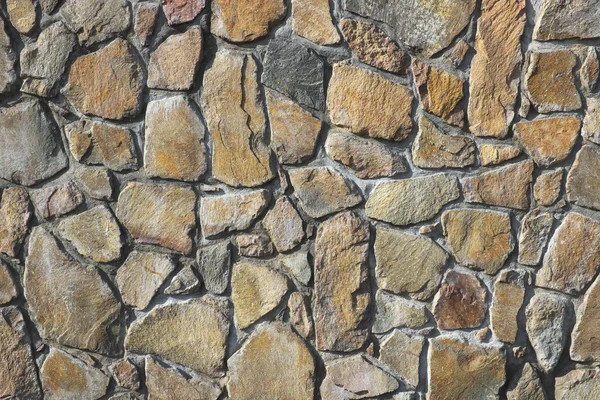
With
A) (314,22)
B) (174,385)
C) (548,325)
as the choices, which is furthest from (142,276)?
(548,325)

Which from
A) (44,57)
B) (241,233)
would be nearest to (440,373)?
(241,233)

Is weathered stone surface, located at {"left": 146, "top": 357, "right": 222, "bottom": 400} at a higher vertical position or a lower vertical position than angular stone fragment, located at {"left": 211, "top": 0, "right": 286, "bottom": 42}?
lower

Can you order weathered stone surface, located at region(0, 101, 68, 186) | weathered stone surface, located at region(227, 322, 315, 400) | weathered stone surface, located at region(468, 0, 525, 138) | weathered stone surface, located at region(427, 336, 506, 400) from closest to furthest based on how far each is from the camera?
weathered stone surface, located at region(468, 0, 525, 138), weathered stone surface, located at region(427, 336, 506, 400), weathered stone surface, located at region(227, 322, 315, 400), weathered stone surface, located at region(0, 101, 68, 186)

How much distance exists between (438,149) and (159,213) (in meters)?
0.90

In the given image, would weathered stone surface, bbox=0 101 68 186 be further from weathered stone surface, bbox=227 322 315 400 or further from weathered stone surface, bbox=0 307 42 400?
weathered stone surface, bbox=227 322 315 400

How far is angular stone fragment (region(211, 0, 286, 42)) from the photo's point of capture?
2176 millimetres

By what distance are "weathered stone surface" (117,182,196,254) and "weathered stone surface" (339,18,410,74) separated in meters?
0.69

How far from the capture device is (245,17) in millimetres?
2186

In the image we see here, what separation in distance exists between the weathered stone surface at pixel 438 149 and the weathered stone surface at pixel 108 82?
89 centimetres

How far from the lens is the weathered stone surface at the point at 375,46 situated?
2123 mm

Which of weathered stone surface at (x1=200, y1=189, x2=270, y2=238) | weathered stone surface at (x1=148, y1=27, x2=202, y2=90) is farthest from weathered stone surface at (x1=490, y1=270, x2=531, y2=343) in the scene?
weathered stone surface at (x1=148, y1=27, x2=202, y2=90)

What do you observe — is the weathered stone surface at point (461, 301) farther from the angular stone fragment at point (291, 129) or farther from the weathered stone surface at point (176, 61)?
the weathered stone surface at point (176, 61)

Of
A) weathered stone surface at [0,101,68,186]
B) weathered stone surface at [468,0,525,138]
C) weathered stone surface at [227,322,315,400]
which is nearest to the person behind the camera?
weathered stone surface at [468,0,525,138]

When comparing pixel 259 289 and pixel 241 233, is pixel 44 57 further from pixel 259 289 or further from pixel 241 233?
pixel 259 289
